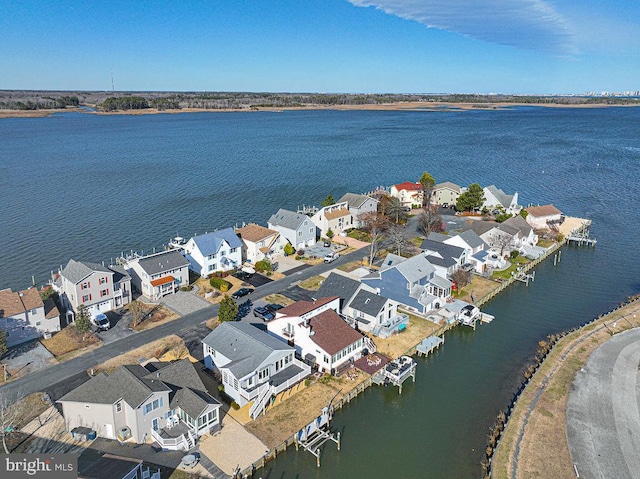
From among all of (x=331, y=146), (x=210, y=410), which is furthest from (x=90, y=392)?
(x=331, y=146)

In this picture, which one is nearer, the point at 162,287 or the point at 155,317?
the point at 155,317

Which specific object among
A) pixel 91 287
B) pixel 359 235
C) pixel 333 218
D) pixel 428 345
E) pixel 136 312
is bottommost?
pixel 428 345

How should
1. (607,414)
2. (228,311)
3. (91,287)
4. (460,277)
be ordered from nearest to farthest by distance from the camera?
1. (607,414)
2. (228,311)
3. (91,287)
4. (460,277)

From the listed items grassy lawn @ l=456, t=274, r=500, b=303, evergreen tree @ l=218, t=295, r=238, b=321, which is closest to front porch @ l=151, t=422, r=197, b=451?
evergreen tree @ l=218, t=295, r=238, b=321

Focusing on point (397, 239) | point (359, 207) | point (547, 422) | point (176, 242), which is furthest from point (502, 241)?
point (176, 242)

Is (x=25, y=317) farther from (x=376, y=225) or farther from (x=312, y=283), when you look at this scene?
(x=376, y=225)

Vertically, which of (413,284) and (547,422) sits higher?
(413,284)

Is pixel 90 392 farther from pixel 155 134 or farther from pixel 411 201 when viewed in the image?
pixel 155 134
